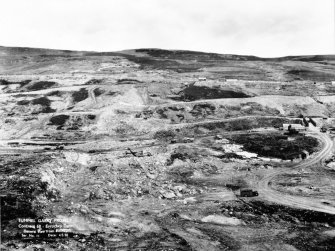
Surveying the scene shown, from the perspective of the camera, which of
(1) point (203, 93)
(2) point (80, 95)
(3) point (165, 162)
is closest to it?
(3) point (165, 162)

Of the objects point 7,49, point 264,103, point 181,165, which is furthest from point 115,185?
point 7,49

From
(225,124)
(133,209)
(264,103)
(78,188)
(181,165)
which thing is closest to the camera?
(133,209)

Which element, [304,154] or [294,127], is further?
[294,127]

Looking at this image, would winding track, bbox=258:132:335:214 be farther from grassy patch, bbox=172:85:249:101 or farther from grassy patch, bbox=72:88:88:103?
grassy patch, bbox=72:88:88:103

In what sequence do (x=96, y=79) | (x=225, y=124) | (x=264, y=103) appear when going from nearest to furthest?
(x=225, y=124)
(x=264, y=103)
(x=96, y=79)

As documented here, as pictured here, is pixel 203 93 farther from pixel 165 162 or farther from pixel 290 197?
pixel 290 197

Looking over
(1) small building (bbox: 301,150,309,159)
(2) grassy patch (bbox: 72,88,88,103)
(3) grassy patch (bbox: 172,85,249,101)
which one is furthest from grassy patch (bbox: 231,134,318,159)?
(2) grassy patch (bbox: 72,88,88,103)

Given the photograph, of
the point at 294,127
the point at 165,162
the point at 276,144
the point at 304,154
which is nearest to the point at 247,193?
the point at 165,162

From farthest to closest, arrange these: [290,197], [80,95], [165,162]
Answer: [80,95], [165,162], [290,197]

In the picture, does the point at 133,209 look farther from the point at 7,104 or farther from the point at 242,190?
the point at 7,104
